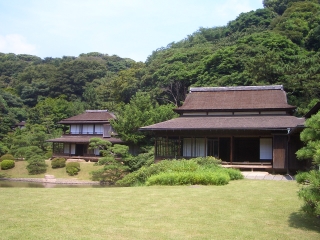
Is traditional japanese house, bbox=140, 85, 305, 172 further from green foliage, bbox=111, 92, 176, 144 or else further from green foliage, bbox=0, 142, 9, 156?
green foliage, bbox=0, 142, 9, 156

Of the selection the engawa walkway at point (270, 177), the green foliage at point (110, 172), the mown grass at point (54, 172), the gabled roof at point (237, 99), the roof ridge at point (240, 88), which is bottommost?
the mown grass at point (54, 172)

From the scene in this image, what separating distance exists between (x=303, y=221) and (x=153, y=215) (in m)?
3.53

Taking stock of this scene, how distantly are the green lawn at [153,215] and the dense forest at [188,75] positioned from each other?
70.1 ft

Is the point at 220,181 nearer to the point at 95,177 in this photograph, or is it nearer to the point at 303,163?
the point at 303,163

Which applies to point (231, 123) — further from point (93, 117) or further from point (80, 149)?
point (80, 149)

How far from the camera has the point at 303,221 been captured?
8406 mm

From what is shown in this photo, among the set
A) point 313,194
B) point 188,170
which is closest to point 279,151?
point 188,170

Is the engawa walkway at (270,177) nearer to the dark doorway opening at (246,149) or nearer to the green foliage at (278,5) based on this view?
the dark doorway opening at (246,149)

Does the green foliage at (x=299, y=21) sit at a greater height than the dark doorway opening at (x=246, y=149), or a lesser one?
greater

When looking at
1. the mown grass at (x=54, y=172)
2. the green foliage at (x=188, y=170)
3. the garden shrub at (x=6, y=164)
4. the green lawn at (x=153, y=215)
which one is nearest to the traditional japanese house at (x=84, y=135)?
the mown grass at (x=54, y=172)

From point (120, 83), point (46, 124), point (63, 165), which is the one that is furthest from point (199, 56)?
point (63, 165)

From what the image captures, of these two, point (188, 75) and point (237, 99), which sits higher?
point (188, 75)

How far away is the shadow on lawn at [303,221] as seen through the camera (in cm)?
794

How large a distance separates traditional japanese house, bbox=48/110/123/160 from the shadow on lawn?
31.2 metres
